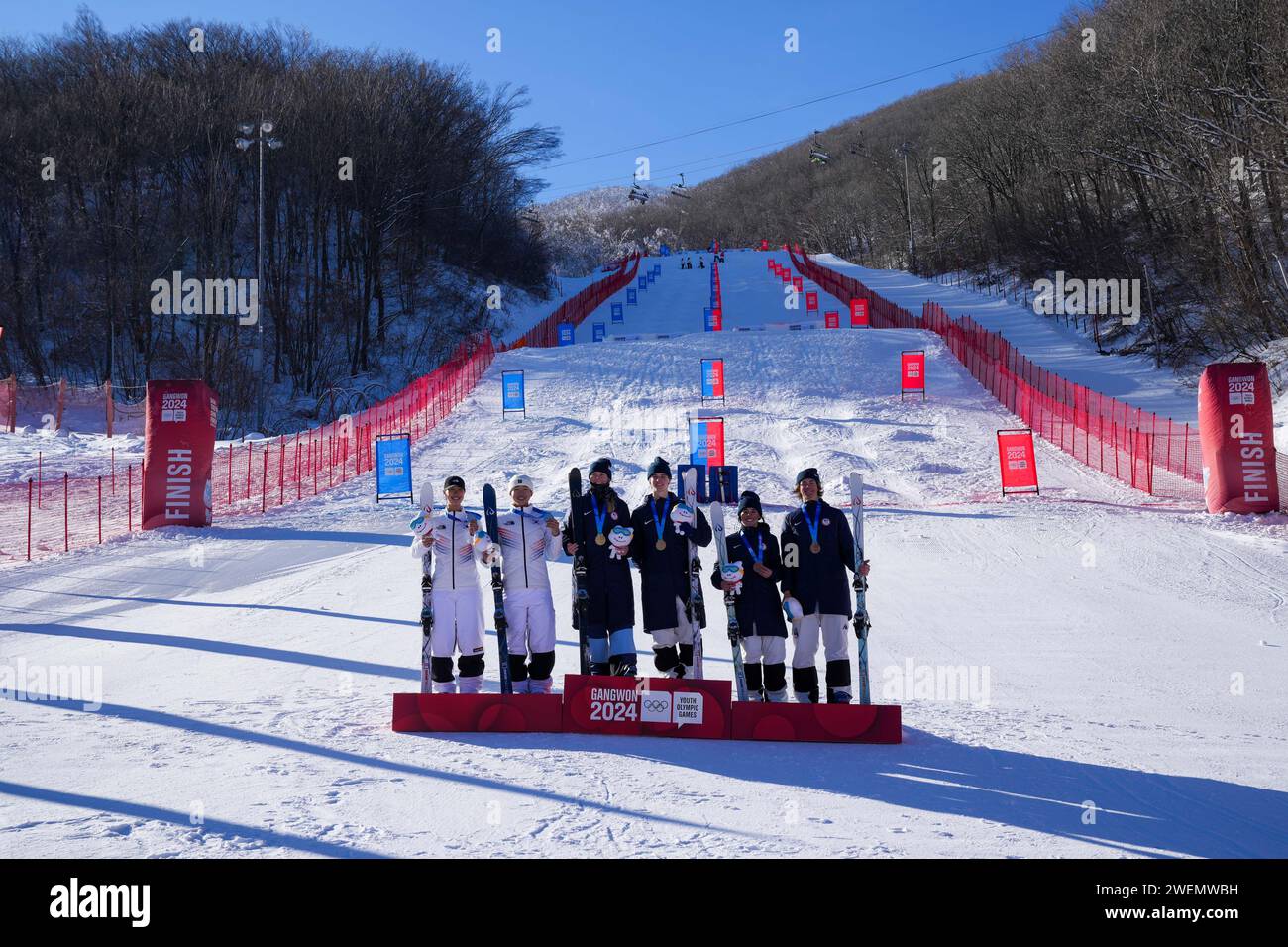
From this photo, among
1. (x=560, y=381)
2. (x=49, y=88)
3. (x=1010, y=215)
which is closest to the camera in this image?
(x=560, y=381)

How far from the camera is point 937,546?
50.5 ft

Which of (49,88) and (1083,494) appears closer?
(1083,494)

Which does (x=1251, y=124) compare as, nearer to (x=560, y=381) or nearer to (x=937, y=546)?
(x=560, y=381)

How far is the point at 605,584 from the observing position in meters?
7.32

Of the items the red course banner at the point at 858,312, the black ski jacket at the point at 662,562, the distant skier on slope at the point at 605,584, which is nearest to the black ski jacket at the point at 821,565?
the black ski jacket at the point at 662,562

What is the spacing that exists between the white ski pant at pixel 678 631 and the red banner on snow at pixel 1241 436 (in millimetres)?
12216

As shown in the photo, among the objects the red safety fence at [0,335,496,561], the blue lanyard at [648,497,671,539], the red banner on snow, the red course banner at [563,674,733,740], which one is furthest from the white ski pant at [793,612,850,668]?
the red safety fence at [0,335,496,561]

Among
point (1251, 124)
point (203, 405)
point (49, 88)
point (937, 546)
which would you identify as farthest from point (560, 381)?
point (49, 88)

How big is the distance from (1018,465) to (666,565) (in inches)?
Result: 535

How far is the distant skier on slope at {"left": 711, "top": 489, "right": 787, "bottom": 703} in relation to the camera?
723 centimetres

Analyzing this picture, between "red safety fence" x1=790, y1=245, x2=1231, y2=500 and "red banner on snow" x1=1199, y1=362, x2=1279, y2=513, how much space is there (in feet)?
3.04

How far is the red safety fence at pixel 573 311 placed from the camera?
46.5 m

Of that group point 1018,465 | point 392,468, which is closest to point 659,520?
point 392,468
